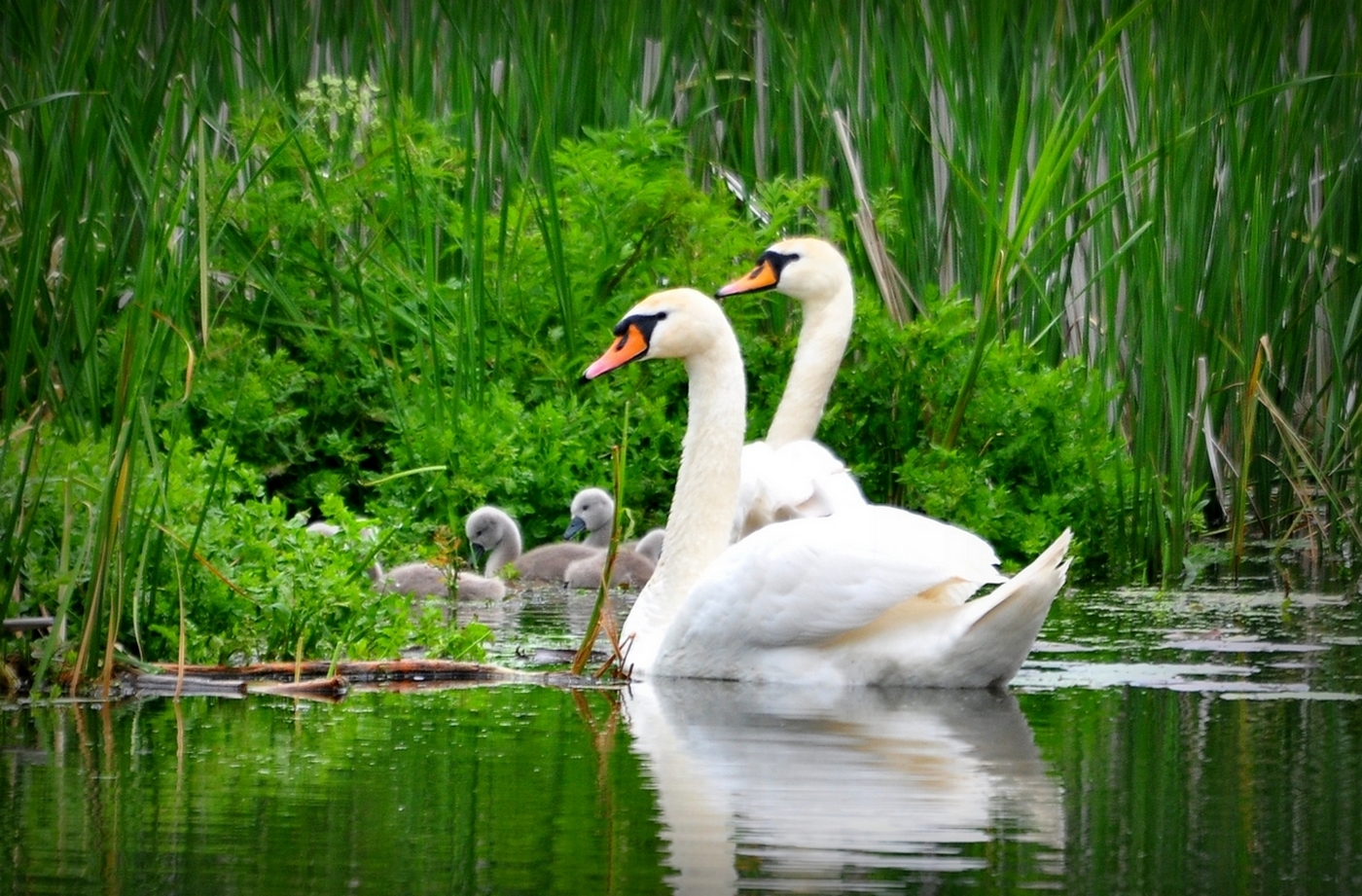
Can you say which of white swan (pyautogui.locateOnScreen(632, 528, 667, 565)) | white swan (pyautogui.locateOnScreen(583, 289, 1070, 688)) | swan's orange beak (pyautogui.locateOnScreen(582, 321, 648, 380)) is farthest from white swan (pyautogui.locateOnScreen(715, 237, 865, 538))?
white swan (pyautogui.locateOnScreen(583, 289, 1070, 688))

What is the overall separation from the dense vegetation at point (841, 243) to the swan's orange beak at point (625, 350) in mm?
1458

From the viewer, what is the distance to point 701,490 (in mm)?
6902

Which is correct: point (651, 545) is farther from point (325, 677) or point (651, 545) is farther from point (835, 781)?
point (835, 781)

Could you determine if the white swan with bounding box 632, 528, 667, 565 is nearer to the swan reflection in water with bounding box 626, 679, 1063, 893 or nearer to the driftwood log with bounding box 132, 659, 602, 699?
the driftwood log with bounding box 132, 659, 602, 699

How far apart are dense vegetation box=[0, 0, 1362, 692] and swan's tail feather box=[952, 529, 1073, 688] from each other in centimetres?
276

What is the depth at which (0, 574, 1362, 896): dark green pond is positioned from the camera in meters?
3.54

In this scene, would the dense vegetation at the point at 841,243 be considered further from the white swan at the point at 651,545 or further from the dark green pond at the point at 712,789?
the dark green pond at the point at 712,789

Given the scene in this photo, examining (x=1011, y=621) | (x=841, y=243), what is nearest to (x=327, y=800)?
(x=1011, y=621)

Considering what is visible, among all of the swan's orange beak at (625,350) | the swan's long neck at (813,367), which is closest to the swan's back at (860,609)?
the swan's orange beak at (625,350)

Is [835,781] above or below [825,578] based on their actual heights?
below

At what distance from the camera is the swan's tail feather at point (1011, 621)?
18.7ft

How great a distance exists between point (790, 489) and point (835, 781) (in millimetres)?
3470

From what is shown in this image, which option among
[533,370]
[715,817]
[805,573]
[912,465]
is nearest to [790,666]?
[805,573]

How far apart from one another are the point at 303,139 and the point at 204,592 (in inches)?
171
